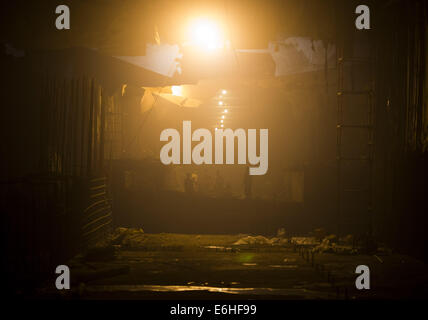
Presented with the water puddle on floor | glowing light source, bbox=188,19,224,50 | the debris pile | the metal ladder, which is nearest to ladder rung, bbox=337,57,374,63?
the metal ladder

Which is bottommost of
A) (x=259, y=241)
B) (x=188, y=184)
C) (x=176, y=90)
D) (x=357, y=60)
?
(x=259, y=241)

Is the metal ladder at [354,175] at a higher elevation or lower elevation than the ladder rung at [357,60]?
lower

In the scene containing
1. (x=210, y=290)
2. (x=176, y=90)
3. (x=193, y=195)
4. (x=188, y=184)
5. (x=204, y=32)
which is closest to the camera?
(x=210, y=290)

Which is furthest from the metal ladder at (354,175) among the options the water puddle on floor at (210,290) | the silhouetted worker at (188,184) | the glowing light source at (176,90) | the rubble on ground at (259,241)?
the glowing light source at (176,90)

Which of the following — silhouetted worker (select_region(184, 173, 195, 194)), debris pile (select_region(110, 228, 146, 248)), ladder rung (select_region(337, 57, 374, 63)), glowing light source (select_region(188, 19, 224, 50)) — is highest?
glowing light source (select_region(188, 19, 224, 50))

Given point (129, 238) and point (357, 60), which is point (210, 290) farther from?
point (357, 60)

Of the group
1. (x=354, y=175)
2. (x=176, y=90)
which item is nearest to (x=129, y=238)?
(x=354, y=175)

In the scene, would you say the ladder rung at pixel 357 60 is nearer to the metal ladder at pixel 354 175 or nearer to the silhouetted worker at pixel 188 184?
the metal ladder at pixel 354 175

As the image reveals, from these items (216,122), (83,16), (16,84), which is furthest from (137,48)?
(216,122)

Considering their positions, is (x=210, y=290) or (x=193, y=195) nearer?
(x=210, y=290)

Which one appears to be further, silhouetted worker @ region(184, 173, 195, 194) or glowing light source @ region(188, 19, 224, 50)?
silhouetted worker @ region(184, 173, 195, 194)

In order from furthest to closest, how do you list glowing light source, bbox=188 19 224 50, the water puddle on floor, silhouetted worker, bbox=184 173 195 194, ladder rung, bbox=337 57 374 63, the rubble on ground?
1. silhouetted worker, bbox=184 173 195 194
2. glowing light source, bbox=188 19 224 50
3. the rubble on ground
4. ladder rung, bbox=337 57 374 63
5. the water puddle on floor

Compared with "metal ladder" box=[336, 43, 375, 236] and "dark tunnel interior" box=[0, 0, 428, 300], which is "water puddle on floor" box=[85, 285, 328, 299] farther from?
"metal ladder" box=[336, 43, 375, 236]
